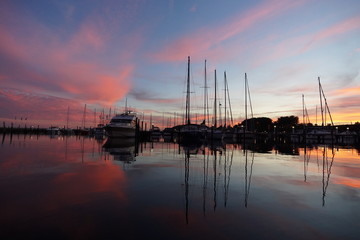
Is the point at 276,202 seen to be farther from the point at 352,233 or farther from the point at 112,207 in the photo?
the point at 112,207

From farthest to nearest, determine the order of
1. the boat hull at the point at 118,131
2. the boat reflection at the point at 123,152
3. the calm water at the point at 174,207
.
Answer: the boat hull at the point at 118,131
the boat reflection at the point at 123,152
the calm water at the point at 174,207

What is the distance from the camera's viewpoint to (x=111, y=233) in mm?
4602

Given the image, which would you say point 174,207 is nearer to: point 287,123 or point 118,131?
point 118,131

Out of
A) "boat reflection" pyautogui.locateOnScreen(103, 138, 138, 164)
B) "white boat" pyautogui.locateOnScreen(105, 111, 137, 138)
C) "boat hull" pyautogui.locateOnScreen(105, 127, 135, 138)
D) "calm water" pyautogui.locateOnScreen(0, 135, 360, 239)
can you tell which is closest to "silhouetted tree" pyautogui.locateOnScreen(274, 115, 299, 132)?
"white boat" pyautogui.locateOnScreen(105, 111, 137, 138)

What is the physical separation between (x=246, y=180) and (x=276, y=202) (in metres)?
3.35

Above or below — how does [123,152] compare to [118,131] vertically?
below

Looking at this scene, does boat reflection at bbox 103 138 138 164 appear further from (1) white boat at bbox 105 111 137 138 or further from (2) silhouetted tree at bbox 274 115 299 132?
(2) silhouetted tree at bbox 274 115 299 132

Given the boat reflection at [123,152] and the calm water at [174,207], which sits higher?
the boat reflection at [123,152]

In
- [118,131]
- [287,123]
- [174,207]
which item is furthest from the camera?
[287,123]

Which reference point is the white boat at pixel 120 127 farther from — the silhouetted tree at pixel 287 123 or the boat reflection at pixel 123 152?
the silhouetted tree at pixel 287 123

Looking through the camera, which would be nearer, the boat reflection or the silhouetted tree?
the boat reflection

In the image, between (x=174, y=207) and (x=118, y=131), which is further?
(x=118, y=131)

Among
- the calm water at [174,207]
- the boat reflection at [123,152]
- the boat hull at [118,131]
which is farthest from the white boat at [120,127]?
the calm water at [174,207]

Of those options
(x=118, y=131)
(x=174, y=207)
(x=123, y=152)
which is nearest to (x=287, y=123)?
(x=118, y=131)
